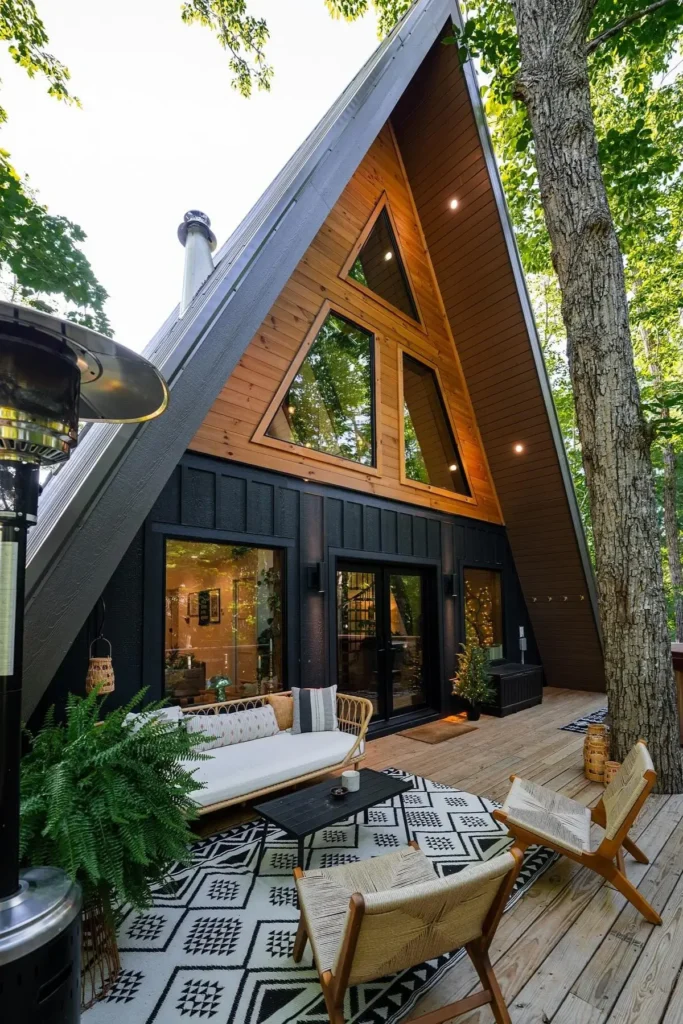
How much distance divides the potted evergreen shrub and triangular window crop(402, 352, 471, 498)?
243cm

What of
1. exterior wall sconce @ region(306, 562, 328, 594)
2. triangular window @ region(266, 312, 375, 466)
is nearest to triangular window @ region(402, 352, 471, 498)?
triangular window @ region(266, 312, 375, 466)

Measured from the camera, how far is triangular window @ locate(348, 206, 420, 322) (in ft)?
21.4

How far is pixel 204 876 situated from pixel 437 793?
1.99 meters

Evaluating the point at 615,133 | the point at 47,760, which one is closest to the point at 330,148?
the point at 615,133

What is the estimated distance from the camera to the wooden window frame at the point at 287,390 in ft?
17.0

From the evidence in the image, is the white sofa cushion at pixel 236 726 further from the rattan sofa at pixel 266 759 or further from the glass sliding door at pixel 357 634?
the glass sliding door at pixel 357 634

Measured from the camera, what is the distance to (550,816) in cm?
298

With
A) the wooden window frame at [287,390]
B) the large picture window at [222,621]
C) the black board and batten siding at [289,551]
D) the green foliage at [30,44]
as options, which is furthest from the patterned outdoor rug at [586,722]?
the green foliage at [30,44]

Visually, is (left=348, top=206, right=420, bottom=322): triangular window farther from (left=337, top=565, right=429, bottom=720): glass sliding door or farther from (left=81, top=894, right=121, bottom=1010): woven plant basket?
(left=81, top=894, right=121, bottom=1010): woven plant basket

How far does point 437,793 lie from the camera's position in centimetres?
415

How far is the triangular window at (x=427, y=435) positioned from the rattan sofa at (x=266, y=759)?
3551 millimetres

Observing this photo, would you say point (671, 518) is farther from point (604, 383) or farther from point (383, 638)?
point (604, 383)

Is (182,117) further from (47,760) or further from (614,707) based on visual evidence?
(614,707)

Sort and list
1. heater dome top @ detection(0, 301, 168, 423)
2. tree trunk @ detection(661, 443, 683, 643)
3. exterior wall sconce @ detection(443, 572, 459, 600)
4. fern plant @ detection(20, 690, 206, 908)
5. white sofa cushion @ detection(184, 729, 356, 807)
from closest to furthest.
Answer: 1. heater dome top @ detection(0, 301, 168, 423)
2. fern plant @ detection(20, 690, 206, 908)
3. white sofa cushion @ detection(184, 729, 356, 807)
4. exterior wall sconce @ detection(443, 572, 459, 600)
5. tree trunk @ detection(661, 443, 683, 643)
